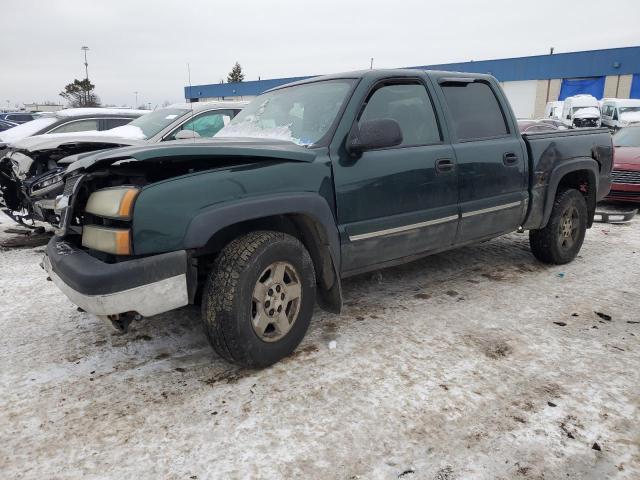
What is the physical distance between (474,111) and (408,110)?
83cm

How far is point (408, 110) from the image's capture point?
3.64 meters

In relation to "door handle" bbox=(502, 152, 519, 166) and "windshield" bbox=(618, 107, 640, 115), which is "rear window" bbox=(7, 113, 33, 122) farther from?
"windshield" bbox=(618, 107, 640, 115)

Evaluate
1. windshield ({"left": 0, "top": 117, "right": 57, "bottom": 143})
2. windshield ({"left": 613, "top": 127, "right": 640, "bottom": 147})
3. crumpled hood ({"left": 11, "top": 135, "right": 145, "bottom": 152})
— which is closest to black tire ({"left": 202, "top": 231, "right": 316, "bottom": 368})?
crumpled hood ({"left": 11, "top": 135, "right": 145, "bottom": 152})

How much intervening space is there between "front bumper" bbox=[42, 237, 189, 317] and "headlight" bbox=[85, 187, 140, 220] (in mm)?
236

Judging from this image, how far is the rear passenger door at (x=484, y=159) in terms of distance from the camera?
386cm

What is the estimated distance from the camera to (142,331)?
3402 millimetres

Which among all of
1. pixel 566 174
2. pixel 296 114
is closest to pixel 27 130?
pixel 296 114

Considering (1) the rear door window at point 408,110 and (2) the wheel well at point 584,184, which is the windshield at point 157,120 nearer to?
(1) the rear door window at point 408,110

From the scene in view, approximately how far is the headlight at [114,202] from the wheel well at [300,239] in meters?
0.52

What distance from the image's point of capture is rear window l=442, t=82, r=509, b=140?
3938 mm

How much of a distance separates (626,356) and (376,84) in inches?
94.9

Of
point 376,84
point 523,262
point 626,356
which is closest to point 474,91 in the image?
point 376,84

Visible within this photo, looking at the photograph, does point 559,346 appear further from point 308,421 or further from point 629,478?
point 308,421

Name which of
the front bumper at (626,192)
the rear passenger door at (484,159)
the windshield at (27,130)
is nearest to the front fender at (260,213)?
the rear passenger door at (484,159)
